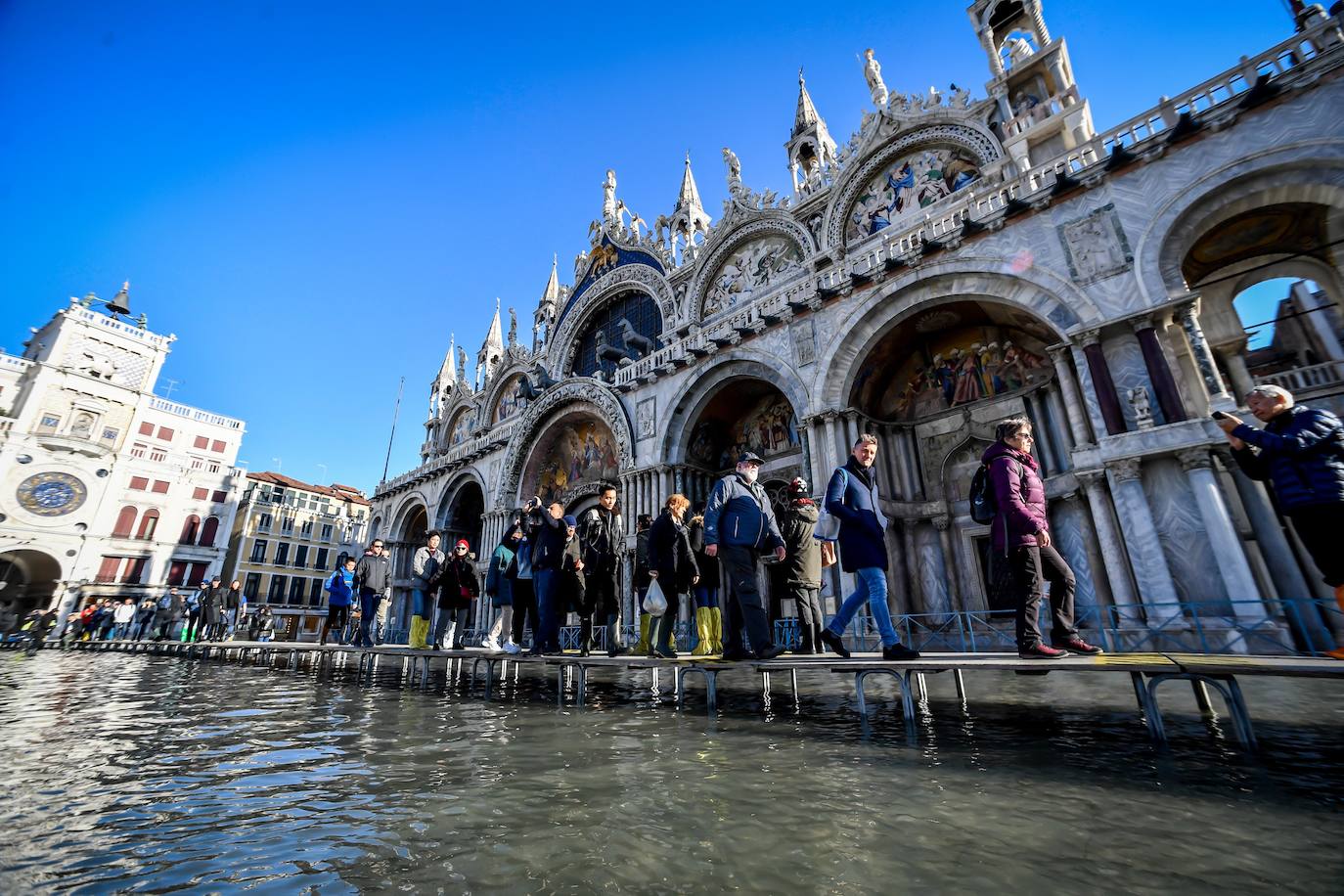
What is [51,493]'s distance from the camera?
29344mm

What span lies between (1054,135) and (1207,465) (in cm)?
874

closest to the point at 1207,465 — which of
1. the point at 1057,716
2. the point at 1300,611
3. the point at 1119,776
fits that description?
the point at 1300,611

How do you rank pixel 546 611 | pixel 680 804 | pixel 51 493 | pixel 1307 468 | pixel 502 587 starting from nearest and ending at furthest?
pixel 680 804 < pixel 1307 468 < pixel 546 611 < pixel 502 587 < pixel 51 493

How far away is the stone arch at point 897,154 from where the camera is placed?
1359 centimetres

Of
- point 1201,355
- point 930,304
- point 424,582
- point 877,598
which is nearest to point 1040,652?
point 877,598

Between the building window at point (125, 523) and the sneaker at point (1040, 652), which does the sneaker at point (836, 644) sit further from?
the building window at point (125, 523)

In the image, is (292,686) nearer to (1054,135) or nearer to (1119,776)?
(1119,776)

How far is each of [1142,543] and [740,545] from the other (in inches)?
277

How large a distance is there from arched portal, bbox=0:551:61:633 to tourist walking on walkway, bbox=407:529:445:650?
33106 millimetres

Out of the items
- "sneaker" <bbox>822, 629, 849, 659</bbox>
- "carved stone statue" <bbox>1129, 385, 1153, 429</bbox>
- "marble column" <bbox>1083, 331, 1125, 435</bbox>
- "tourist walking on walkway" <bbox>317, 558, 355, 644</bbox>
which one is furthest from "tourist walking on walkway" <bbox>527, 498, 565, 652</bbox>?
"carved stone statue" <bbox>1129, 385, 1153, 429</bbox>

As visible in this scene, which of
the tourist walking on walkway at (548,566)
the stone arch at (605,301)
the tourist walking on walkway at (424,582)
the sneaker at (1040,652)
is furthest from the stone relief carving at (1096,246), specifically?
the stone arch at (605,301)

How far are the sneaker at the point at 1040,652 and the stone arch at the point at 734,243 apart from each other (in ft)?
47.3

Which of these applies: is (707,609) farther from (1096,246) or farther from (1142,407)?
(1096,246)

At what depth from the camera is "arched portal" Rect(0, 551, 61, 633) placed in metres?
28.5
